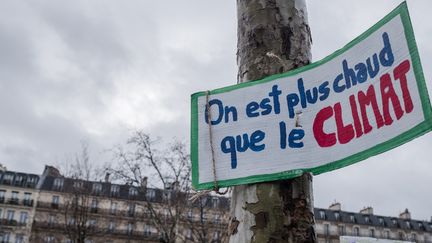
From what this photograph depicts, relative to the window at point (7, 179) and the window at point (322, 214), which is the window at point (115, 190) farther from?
the window at point (322, 214)

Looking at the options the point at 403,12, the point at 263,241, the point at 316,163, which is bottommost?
the point at 263,241

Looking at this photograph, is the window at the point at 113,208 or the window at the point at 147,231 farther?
the window at the point at 113,208

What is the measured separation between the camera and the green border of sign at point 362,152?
3.96 feet

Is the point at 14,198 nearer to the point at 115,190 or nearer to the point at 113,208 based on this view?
the point at 115,190

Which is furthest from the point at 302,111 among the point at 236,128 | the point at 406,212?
the point at 406,212

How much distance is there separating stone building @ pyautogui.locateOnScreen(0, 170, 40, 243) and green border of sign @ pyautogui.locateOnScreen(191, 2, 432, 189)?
4341cm

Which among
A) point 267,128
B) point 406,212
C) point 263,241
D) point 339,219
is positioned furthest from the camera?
point 406,212

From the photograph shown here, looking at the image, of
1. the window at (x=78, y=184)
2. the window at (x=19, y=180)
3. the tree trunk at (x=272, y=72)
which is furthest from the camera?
the window at (x=19, y=180)

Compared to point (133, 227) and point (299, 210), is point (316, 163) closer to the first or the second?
point (299, 210)

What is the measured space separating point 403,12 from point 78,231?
751 inches

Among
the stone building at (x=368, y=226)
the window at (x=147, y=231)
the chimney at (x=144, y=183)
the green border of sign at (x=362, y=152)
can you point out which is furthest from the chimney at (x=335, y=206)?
the green border of sign at (x=362, y=152)

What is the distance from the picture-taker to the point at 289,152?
4.92 ft

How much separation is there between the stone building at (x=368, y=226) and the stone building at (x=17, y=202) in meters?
28.0

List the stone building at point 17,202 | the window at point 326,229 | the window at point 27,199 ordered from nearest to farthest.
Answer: the stone building at point 17,202 < the window at point 27,199 < the window at point 326,229
